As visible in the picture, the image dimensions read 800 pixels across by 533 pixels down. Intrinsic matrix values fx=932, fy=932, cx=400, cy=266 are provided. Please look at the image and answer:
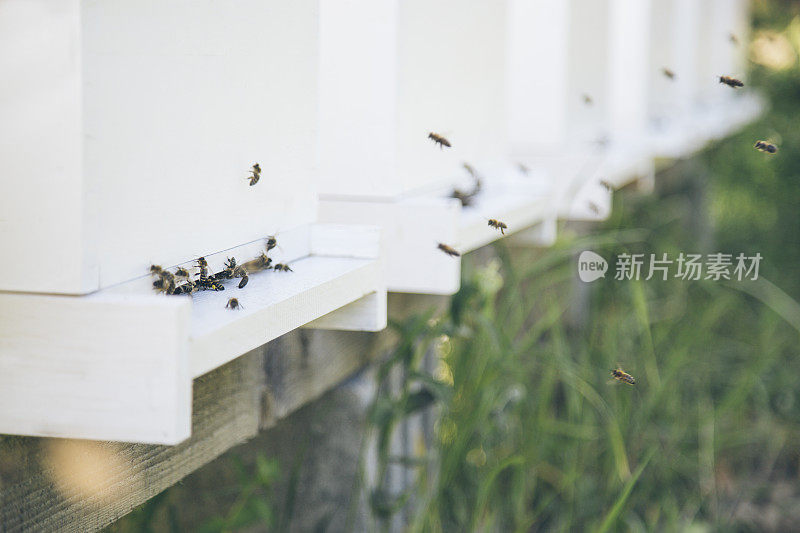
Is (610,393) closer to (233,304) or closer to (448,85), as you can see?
(448,85)

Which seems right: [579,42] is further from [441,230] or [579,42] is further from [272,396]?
[272,396]

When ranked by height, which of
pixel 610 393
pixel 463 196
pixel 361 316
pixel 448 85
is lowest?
pixel 610 393

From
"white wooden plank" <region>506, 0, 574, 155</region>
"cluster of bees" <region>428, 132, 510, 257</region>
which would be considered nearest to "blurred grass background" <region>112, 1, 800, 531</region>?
"cluster of bees" <region>428, 132, 510, 257</region>

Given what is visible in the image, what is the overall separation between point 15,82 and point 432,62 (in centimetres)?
103

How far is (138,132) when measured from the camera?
33.7 inches

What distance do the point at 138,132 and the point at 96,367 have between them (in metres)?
0.23

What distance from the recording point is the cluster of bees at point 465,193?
1.46 m

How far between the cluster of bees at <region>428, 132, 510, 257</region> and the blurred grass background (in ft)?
0.45

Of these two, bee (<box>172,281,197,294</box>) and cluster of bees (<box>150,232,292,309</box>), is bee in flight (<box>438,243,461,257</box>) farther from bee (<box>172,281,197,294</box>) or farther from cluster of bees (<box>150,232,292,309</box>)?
bee (<box>172,281,197,294</box>)

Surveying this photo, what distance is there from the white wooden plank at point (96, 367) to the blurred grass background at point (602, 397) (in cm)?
51

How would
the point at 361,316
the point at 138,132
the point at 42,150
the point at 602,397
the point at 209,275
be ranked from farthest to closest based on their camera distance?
1. the point at 602,397
2. the point at 361,316
3. the point at 209,275
4. the point at 138,132
5. the point at 42,150

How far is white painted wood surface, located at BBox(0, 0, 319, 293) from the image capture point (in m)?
0.74

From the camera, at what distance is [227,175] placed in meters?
1.04

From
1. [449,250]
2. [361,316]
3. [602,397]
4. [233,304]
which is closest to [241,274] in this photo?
[233,304]
